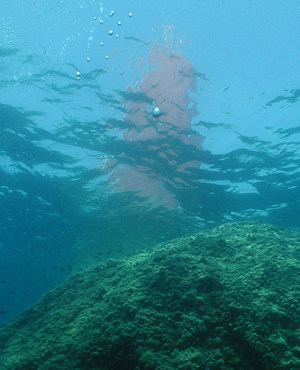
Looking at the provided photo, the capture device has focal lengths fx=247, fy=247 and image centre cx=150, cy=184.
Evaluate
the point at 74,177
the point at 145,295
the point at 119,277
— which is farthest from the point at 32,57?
the point at 145,295

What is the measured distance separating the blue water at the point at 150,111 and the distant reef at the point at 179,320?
748 centimetres

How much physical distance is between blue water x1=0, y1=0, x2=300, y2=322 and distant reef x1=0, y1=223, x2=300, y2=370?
295 inches

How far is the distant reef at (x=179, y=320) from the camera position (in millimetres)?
4152

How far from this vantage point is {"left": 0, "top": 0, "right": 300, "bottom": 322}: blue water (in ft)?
32.7

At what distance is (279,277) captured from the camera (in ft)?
19.2

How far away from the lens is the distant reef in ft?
13.6

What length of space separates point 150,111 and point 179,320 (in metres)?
10.7

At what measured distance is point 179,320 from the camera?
4848 millimetres

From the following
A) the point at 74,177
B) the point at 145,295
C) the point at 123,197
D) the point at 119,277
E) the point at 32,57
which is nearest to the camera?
the point at 145,295

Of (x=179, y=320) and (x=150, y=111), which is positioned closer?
(x=179, y=320)

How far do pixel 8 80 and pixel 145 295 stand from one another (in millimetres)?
13127

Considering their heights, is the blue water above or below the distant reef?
above

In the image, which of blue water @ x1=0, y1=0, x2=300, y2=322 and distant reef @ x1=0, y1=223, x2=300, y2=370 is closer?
distant reef @ x1=0, y1=223, x2=300, y2=370

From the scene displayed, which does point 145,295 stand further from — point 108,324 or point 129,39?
point 129,39
